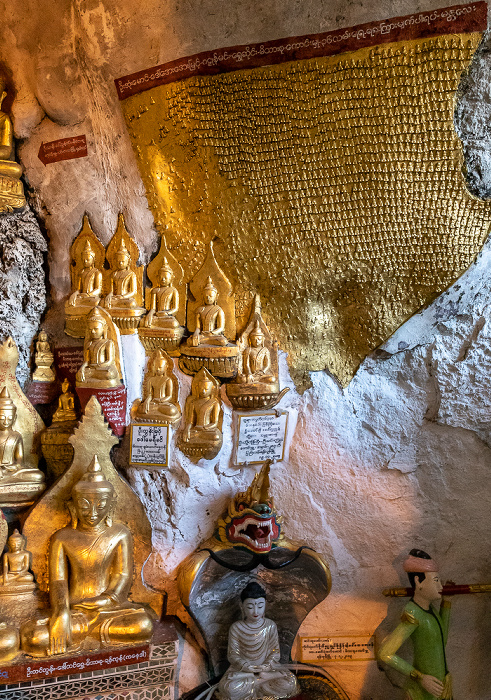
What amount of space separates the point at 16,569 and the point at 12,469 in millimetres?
479

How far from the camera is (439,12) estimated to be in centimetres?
270

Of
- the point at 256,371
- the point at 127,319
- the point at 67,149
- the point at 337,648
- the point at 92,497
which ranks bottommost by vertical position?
the point at 337,648

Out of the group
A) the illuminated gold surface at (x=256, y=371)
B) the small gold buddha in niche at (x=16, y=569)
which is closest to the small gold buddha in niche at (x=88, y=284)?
the illuminated gold surface at (x=256, y=371)

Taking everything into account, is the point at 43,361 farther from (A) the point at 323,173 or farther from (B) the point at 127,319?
(A) the point at 323,173

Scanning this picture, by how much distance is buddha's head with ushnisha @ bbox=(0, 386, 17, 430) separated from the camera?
3008 mm

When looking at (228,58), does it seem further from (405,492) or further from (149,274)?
(405,492)

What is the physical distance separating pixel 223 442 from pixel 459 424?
1253 mm

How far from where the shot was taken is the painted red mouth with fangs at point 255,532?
2.92 meters

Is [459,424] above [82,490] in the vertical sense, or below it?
above

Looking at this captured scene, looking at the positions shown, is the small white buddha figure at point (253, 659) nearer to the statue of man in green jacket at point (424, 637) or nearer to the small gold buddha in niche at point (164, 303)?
the statue of man in green jacket at point (424, 637)

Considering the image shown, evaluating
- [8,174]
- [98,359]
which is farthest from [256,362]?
[8,174]

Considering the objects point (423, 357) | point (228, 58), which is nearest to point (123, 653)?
point (423, 357)

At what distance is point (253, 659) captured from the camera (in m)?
2.92

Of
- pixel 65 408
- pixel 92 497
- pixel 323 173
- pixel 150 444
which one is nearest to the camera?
pixel 92 497
